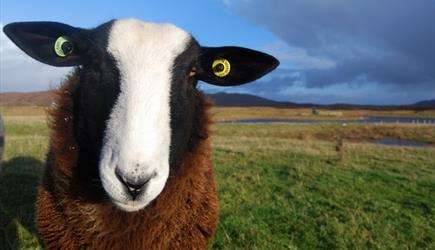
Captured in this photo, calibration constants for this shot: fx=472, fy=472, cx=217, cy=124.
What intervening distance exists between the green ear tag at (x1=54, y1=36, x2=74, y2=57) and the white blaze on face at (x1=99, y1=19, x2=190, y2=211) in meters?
0.46

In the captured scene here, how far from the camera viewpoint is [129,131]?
332 centimetres

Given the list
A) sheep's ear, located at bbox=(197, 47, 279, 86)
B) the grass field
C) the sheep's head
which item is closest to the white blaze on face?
the sheep's head

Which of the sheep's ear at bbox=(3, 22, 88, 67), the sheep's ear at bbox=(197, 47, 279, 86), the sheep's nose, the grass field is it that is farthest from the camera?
the grass field

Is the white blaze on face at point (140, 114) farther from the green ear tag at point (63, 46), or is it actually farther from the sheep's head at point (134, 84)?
the green ear tag at point (63, 46)

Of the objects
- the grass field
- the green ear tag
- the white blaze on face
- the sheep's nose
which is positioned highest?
the green ear tag

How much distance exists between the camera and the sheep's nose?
128 inches

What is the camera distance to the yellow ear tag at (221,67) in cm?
445

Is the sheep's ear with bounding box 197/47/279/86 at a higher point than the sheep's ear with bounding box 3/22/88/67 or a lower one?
lower

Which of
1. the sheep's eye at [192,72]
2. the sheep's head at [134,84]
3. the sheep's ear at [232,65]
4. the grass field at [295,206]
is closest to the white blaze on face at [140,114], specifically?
the sheep's head at [134,84]

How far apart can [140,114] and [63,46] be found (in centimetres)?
129

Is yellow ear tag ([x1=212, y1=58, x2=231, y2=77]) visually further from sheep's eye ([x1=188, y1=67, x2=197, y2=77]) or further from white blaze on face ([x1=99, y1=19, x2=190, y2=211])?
white blaze on face ([x1=99, y1=19, x2=190, y2=211])

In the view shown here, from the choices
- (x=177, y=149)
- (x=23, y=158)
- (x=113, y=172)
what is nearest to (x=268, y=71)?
(x=177, y=149)

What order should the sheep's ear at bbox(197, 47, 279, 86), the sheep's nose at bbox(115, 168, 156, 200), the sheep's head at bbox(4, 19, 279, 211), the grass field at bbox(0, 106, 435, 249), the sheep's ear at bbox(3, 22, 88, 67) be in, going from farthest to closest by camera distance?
the grass field at bbox(0, 106, 435, 249) < the sheep's ear at bbox(197, 47, 279, 86) < the sheep's ear at bbox(3, 22, 88, 67) < the sheep's head at bbox(4, 19, 279, 211) < the sheep's nose at bbox(115, 168, 156, 200)

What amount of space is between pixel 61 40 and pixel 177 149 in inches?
56.0
